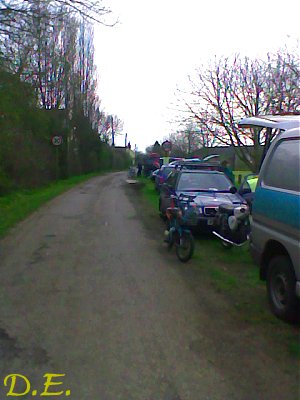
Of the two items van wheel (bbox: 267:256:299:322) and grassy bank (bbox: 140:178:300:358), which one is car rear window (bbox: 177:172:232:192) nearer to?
grassy bank (bbox: 140:178:300:358)

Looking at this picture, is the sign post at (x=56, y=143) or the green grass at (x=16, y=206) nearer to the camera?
the green grass at (x=16, y=206)

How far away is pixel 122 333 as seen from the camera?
5.12 metres

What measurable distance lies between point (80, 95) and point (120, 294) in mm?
36520

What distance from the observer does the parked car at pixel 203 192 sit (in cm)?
1062

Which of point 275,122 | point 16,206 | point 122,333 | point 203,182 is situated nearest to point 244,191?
point 203,182

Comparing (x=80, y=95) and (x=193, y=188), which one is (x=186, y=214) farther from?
(x=80, y=95)

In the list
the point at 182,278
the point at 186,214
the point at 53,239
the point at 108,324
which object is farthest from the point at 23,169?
the point at 108,324

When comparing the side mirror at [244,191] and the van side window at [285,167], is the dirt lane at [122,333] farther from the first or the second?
the side mirror at [244,191]

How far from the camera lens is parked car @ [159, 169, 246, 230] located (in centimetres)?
1062

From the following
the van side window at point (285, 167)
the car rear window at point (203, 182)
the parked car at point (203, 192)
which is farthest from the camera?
the car rear window at point (203, 182)

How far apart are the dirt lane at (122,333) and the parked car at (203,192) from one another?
66.0 inches

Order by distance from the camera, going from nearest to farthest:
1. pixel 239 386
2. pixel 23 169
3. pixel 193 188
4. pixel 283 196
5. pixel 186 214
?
pixel 239 386, pixel 283 196, pixel 186 214, pixel 193 188, pixel 23 169

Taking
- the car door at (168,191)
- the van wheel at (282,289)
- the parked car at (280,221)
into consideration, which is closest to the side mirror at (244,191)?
the car door at (168,191)

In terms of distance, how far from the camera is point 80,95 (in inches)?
1624
